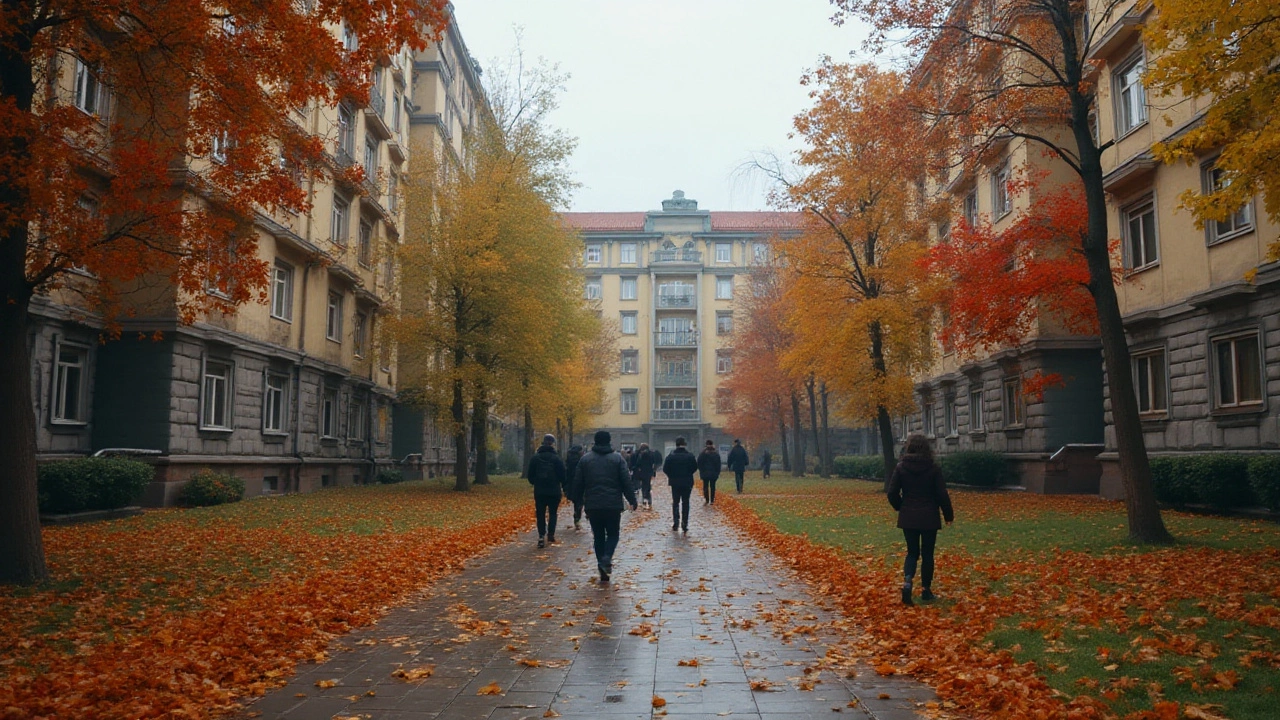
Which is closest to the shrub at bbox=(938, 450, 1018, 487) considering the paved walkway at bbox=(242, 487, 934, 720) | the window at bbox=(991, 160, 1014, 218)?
the window at bbox=(991, 160, 1014, 218)

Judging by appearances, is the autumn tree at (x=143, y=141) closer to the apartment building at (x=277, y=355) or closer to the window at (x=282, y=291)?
the apartment building at (x=277, y=355)

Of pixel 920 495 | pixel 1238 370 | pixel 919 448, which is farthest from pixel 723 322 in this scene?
pixel 920 495

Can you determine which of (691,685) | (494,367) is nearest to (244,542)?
(691,685)

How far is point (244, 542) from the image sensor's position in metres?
14.0

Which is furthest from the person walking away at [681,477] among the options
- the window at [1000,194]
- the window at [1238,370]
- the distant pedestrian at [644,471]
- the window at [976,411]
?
the window at [976,411]

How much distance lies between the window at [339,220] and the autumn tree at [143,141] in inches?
772

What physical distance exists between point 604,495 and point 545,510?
4.21m

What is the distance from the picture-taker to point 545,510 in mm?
15430

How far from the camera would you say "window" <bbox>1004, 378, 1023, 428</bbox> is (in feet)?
95.2

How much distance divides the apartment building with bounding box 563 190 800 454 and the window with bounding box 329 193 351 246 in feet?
145

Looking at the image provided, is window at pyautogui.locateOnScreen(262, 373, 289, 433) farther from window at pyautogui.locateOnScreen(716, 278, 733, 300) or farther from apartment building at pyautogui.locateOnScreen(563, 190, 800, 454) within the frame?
window at pyautogui.locateOnScreen(716, 278, 733, 300)

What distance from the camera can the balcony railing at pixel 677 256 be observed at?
7738 cm

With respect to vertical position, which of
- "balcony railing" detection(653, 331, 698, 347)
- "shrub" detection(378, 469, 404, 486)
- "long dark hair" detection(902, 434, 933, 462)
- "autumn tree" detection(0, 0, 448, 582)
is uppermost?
"balcony railing" detection(653, 331, 698, 347)

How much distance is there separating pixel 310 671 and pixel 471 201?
2321 centimetres
